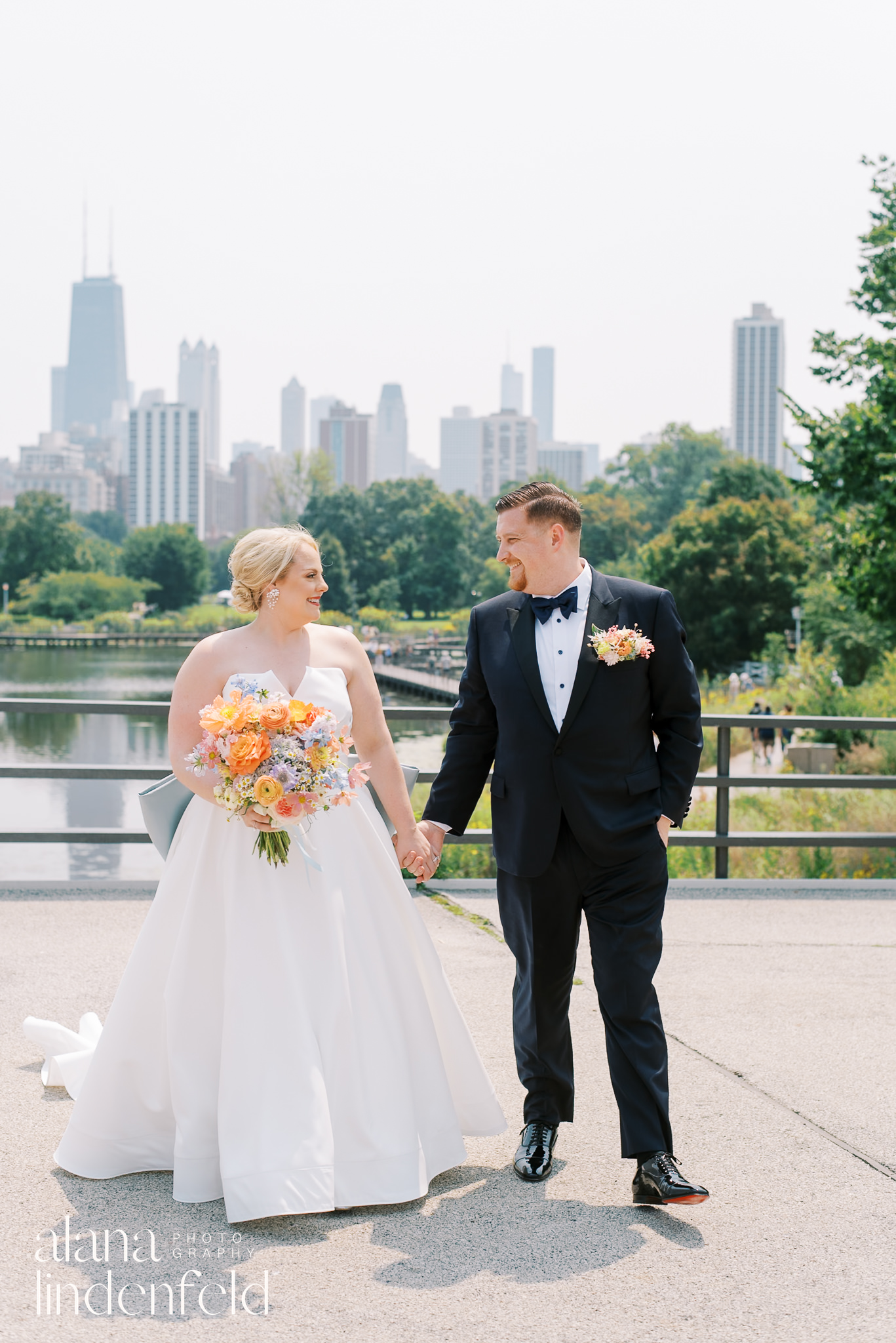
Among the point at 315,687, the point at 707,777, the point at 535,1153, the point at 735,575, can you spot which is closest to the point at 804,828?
the point at 707,777

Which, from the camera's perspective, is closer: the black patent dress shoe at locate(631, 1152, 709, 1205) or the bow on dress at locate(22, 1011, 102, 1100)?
the black patent dress shoe at locate(631, 1152, 709, 1205)

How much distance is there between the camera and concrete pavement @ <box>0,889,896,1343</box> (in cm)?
297

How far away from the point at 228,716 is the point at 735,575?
5083cm

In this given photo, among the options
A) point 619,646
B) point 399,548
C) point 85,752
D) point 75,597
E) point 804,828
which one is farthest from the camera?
point 399,548

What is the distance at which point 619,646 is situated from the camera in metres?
3.74

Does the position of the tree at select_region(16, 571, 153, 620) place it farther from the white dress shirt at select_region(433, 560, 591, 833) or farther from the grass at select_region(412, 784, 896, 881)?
the white dress shirt at select_region(433, 560, 591, 833)

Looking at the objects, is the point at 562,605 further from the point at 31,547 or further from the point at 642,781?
the point at 31,547

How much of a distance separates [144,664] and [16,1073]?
241 ft

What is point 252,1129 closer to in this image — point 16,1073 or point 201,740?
point 201,740

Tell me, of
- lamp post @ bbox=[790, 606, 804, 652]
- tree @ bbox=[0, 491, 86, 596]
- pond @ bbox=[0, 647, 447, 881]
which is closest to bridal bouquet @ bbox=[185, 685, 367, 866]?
pond @ bbox=[0, 647, 447, 881]

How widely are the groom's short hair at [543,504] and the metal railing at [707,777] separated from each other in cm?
364

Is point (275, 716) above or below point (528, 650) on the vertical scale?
below

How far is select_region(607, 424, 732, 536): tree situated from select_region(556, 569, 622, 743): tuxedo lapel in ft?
377

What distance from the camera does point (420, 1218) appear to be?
11.6 ft
